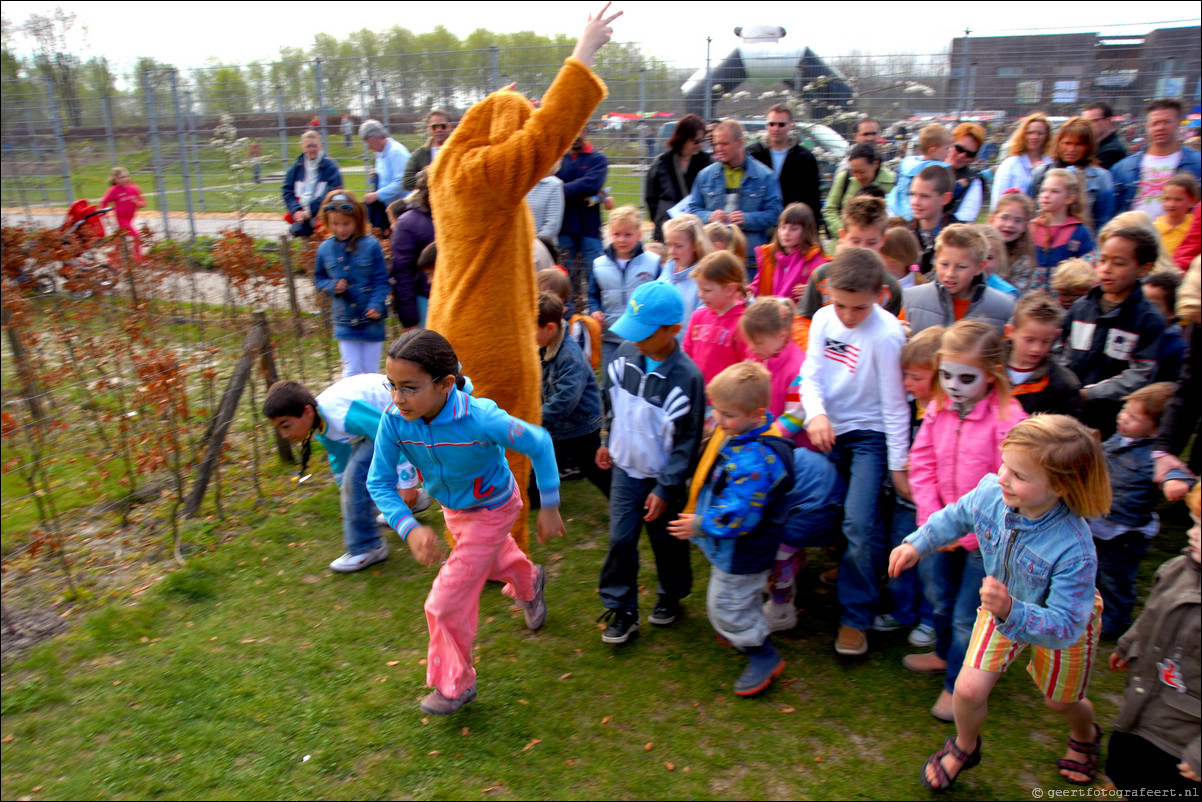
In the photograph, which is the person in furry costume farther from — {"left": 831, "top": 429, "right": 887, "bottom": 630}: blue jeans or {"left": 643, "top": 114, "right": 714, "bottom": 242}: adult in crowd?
{"left": 643, "top": 114, "right": 714, "bottom": 242}: adult in crowd

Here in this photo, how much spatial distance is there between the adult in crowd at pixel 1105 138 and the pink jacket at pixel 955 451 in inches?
209

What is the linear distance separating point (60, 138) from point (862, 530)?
21.4 meters

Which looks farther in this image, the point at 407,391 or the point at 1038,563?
the point at 407,391

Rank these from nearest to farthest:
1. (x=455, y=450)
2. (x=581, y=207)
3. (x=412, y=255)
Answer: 1. (x=455, y=450)
2. (x=412, y=255)
3. (x=581, y=207)

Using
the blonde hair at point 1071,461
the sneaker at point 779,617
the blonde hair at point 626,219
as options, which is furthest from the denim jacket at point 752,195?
the blonde hair at point 1071,461

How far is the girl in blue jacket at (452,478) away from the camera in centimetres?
323

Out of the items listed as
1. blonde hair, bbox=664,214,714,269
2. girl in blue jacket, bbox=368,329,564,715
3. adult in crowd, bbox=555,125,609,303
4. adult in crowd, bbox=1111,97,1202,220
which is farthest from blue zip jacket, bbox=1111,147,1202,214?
girl in blue jacket, bbox=368,329,564,715

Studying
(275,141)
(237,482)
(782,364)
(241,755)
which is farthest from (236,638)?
(275,141)

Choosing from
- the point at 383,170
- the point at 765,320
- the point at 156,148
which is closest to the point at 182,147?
the point at 156,148

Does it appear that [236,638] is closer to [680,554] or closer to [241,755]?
[241,755]

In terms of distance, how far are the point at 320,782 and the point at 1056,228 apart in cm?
529

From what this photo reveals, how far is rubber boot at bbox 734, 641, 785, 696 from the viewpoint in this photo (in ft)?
11.9

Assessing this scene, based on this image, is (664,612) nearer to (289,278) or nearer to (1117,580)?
(1117,580)

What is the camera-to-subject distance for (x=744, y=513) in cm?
339
